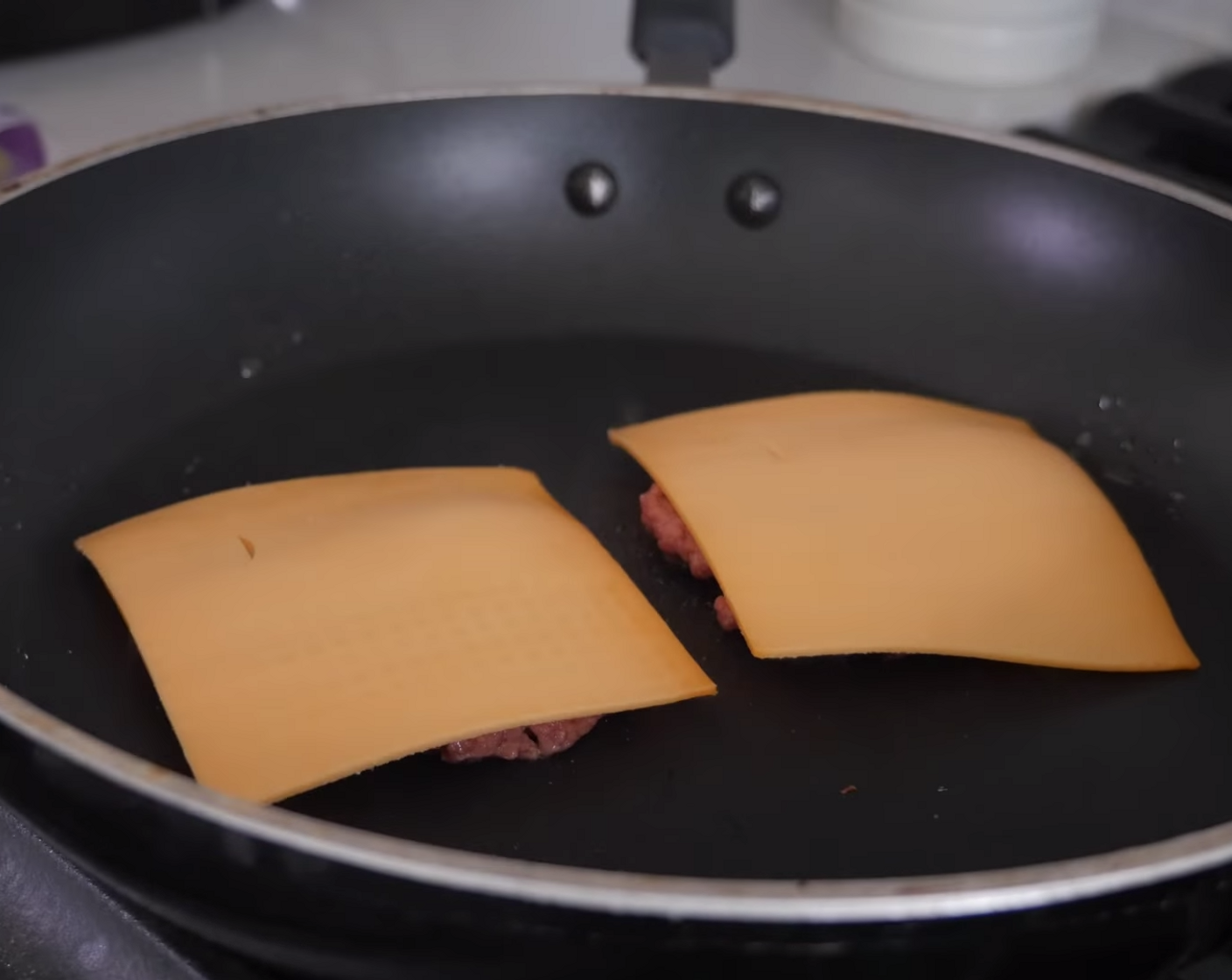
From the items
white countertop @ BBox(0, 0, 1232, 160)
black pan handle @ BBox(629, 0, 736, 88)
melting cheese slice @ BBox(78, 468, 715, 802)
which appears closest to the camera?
melting cheese slice @ BBox(78, 468, 715, 802)

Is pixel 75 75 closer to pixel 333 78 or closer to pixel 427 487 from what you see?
pixel 333 78

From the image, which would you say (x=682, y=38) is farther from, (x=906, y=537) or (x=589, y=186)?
(x=906, y=537)

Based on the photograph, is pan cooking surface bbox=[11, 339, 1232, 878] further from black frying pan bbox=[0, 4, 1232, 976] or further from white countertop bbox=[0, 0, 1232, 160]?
white countertop bbox=[0, 0, 1232, 160]

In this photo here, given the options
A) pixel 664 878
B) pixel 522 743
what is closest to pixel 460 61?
pixel 522 743

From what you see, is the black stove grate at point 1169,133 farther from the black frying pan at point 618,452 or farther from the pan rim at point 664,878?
the pan rim at point 664,878

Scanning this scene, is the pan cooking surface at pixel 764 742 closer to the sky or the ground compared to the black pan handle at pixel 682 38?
closer to the ground

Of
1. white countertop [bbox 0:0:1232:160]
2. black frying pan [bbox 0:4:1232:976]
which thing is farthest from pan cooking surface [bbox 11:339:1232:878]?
white countertop [bbox 0:0:1232:160]

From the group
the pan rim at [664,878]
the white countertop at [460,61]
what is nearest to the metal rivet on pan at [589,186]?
the white countertop at [460,61]
